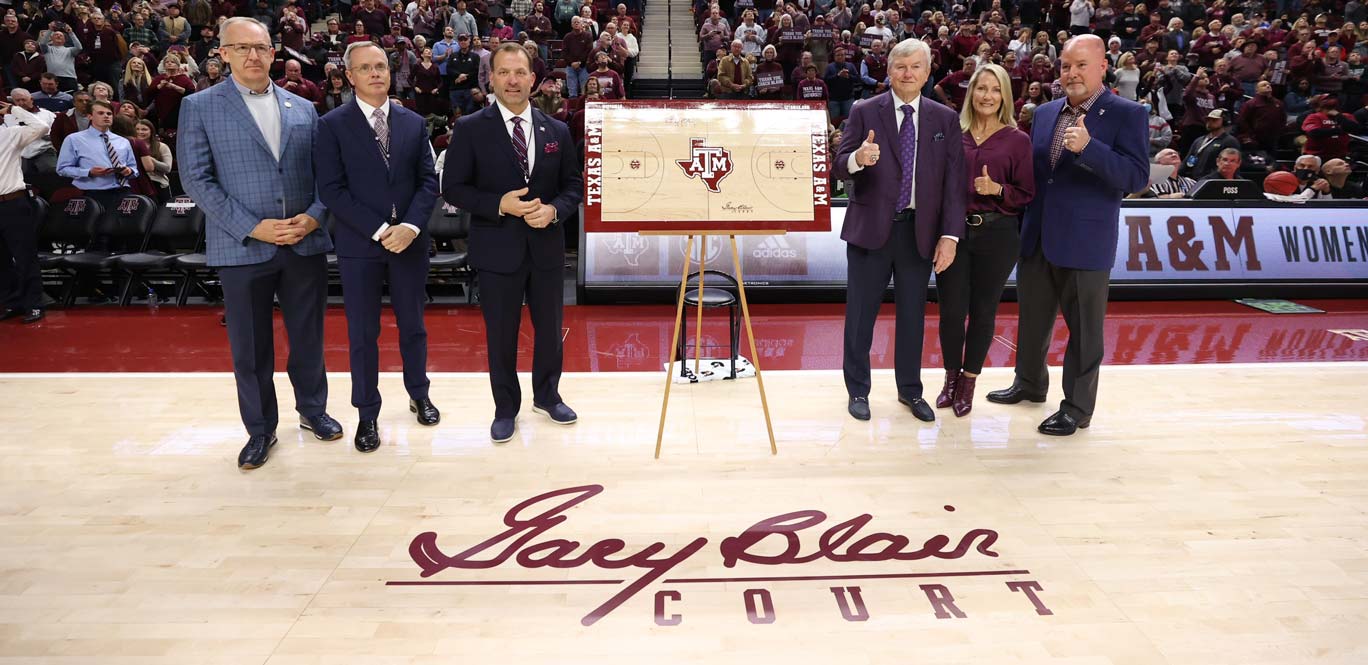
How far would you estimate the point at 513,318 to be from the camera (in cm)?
400

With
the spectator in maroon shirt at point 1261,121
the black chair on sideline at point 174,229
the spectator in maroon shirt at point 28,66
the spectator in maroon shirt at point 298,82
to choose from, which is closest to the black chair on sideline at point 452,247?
the black chair on sideline at point 174,229

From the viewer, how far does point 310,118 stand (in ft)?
12.5

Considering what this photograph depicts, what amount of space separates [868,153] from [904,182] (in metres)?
0.34

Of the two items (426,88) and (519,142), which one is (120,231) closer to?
(426,88)

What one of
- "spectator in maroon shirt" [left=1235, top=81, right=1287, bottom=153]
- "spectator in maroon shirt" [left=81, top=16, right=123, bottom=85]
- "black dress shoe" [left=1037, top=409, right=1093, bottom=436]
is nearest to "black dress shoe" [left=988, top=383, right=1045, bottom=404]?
"black dress shoe" [left=1037, top=409, right=1093, bottom=436]

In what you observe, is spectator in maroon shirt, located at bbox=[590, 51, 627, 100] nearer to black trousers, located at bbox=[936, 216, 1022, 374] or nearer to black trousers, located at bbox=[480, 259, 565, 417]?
black trousers, located at bbox=[480, 259, 565, 417]

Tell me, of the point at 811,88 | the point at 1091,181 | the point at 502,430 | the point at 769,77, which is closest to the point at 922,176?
the point at 1091,181

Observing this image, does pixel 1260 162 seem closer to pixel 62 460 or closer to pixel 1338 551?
pixel 1338 551

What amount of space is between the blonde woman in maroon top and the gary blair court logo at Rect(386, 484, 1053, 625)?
1.29 metres

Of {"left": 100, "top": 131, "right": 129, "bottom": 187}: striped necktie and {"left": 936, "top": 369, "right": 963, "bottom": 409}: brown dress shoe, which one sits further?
{"left": 100, "top": 131, "right": 129, "bottom": 187}: striped necktie

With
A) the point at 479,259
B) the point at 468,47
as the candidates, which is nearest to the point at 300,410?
the point at 479,259

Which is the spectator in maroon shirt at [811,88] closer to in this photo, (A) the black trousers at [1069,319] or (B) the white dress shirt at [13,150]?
(A) the black trousers at [1069,319]

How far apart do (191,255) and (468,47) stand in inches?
226

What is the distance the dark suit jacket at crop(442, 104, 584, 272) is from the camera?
3.79 metres
